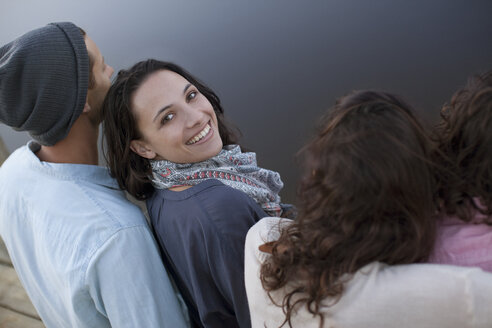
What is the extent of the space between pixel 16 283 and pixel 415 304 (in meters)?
2.23

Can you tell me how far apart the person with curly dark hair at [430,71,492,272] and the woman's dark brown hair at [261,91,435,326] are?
0.05 m

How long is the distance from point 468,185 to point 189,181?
66 centimetres

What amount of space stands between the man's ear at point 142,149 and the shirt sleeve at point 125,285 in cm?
26

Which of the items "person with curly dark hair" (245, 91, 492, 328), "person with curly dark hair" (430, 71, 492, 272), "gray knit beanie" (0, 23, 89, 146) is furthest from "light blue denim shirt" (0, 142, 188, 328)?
"person with curly dark hair" (430, 71, 492, 272)

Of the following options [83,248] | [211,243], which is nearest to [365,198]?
[211,243]

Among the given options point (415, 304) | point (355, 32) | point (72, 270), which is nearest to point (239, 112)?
point (355, 32)

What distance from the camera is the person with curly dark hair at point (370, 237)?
58cm

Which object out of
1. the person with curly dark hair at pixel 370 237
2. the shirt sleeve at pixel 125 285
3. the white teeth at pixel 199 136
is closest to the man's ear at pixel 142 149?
the white teeth at pixel 199 136

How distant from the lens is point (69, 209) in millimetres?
992

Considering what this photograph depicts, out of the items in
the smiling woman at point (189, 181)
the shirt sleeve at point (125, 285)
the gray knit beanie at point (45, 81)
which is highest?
the gray knit beanie at point (45, 81)

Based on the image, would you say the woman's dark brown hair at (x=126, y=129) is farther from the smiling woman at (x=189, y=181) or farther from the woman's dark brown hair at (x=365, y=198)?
the woman's dark brown hair at (x=365, y=198)

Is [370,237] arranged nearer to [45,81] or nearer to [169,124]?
[169,124]

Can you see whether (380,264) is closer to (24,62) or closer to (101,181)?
(101,181)

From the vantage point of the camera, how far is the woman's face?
1105 mm
